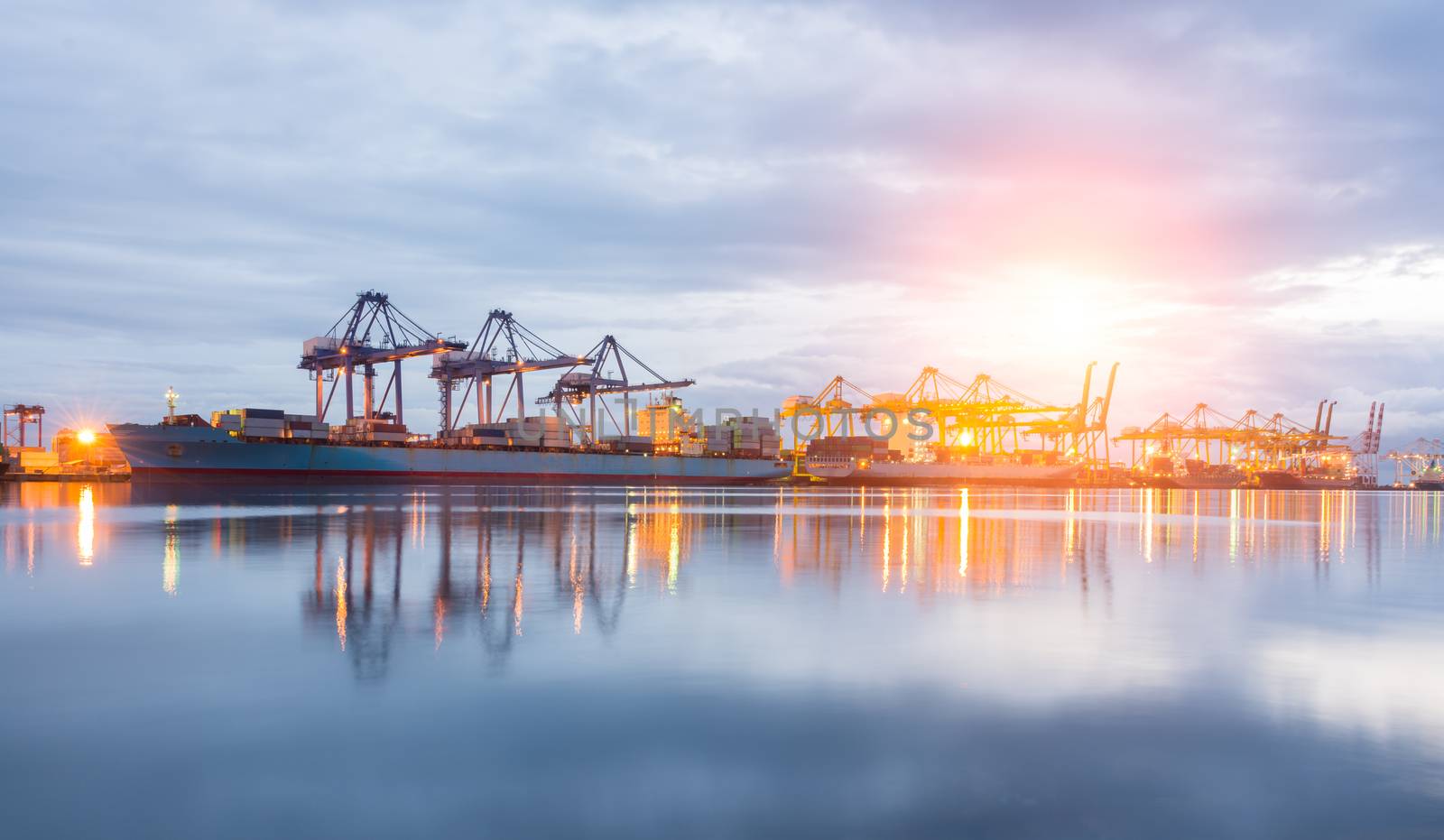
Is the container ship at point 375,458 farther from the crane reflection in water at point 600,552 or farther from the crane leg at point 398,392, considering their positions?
the crane reflection in water at point 600,552

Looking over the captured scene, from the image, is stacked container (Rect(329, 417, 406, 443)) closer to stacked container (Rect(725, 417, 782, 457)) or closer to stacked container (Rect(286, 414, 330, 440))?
stacked container (Rect(286, 414, 330, 440))

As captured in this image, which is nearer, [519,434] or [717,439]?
[519,434]

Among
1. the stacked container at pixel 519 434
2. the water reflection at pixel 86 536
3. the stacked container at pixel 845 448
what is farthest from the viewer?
the stacked container at pixel 845 448

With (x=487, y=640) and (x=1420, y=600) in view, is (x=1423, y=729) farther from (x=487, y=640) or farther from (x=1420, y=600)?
(x=1420, y=600)

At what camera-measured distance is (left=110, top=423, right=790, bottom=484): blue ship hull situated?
8538 cm

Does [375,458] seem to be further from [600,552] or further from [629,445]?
[600,552]

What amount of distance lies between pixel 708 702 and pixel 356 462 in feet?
303

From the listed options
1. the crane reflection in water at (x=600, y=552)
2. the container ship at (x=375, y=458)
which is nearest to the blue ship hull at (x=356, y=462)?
the container ship at (x=375, y=458)

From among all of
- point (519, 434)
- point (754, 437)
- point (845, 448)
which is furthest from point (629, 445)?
point (845, 448)

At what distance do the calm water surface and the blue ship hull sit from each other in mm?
74402

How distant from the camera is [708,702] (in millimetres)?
8047

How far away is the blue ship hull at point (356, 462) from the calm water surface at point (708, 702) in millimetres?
74402

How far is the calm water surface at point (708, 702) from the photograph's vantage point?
5.59 m

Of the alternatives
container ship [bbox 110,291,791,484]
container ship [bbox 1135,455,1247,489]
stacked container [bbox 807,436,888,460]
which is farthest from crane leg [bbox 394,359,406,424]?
container ship [bbox 1135,455,1247,489]
